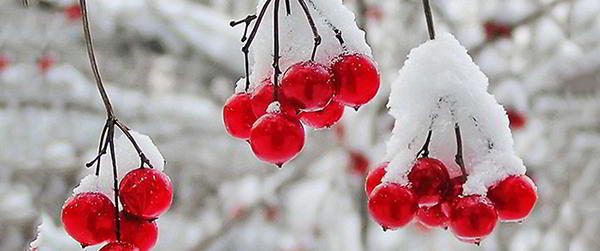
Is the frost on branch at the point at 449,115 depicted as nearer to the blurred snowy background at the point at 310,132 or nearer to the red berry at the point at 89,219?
the red berry at the point at 89,219

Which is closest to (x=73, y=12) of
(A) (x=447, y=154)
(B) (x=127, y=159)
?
(B) (x=127, y=159)

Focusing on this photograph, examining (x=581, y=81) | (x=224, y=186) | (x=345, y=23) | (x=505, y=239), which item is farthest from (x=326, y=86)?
(x=224, y=186)

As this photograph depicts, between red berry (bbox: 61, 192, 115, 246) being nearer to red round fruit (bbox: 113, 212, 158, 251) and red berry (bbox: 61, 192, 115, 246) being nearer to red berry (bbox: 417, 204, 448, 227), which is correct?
red round fruit (bbox: 113, 212, 158, 251)

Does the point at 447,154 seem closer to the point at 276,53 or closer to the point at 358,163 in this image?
the point at 276,53

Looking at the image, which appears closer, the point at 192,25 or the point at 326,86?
the point at 326,86

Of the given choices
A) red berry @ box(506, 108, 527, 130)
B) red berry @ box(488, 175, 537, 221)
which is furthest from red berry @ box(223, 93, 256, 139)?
red berry @ box(506, 108, 527, 130)

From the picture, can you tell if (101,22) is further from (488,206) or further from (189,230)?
(488,206)
